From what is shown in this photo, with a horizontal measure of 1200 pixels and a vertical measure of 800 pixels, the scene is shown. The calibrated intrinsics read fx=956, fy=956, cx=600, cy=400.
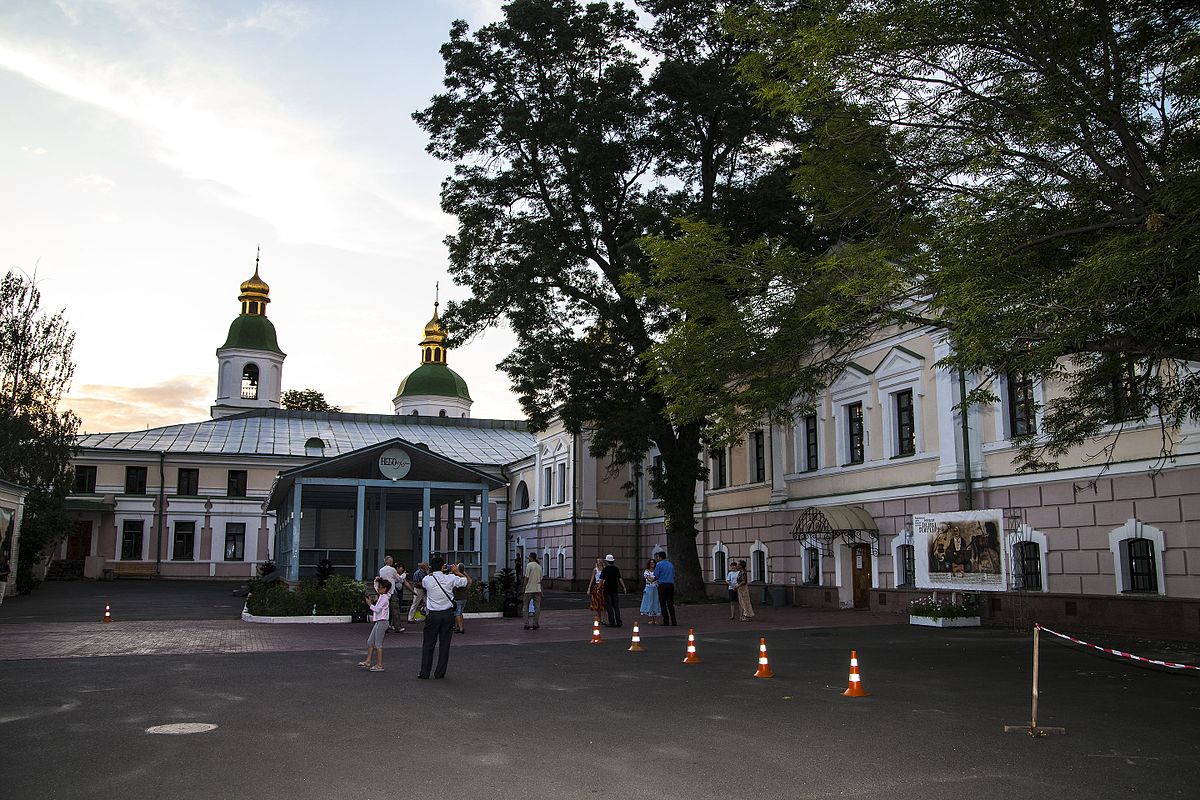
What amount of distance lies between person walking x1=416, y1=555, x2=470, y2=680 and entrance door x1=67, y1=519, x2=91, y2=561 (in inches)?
1917

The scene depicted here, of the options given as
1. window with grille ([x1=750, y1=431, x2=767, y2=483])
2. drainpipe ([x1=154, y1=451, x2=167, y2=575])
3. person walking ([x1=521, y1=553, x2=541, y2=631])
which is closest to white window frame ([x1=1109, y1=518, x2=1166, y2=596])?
person walking ([x1=521, y1=553, x2=541, y2=631])

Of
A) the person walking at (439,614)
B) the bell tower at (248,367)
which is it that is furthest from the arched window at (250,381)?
the person walking at (439,614)

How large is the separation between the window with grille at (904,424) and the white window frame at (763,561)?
7579 millimetres

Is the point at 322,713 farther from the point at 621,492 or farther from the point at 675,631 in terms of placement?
the point at 621,492

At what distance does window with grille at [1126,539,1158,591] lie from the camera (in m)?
20.2

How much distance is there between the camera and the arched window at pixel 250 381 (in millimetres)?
73812

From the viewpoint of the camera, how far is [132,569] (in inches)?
2137

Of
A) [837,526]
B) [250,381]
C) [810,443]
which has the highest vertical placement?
[250,381]

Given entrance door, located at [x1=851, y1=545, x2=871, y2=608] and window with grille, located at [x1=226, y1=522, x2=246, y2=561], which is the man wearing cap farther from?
window with grille, located at [x1=226, y1=522, x2=246, y2=561]

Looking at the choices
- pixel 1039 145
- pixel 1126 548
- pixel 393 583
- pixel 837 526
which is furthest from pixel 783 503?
pixel 1039 145

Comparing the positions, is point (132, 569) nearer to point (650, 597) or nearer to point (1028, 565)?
point (650, 597)

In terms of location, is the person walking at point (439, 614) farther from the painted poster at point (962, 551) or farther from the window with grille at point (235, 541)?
the window with grille at point (235, 541)

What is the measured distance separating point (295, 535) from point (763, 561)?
636 inches

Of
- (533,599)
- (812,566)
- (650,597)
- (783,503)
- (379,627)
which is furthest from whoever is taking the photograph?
(783,503)
